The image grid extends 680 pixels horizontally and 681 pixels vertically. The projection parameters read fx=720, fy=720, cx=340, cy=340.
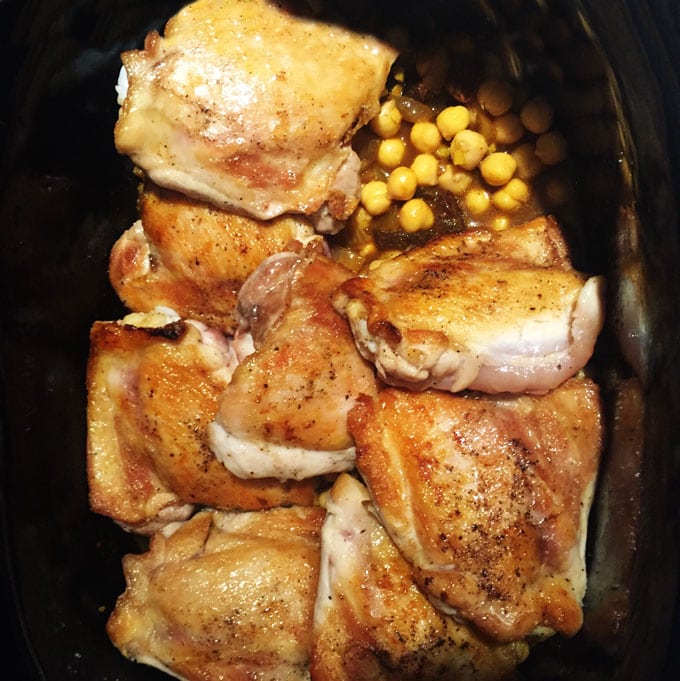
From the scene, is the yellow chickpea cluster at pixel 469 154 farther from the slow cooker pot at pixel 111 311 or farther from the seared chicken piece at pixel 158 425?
the seared chicken piece at pixel 158 425

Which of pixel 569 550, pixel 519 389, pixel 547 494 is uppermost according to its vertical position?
pixel 519 389

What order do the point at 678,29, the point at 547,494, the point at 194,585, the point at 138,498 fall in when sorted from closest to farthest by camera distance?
the point at 678,29
the point at 547,494
the point at 194,585
the point at 138,498

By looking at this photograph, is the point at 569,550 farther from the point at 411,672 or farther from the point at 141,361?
the point at 141,361

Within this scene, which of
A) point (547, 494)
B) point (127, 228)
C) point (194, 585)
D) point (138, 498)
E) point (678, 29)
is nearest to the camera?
point (678, 29)

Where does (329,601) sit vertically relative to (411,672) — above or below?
above

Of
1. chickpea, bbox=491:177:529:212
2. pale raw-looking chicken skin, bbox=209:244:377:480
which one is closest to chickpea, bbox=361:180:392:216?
chickpea, bbox=491:177:529:212

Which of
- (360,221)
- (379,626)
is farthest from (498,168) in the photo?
(379,626)

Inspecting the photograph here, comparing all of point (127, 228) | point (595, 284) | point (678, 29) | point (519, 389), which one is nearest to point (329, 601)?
point (519, 389)

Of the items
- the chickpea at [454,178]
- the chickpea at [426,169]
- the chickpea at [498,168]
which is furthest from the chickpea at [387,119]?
the chickpea at [498,168]
